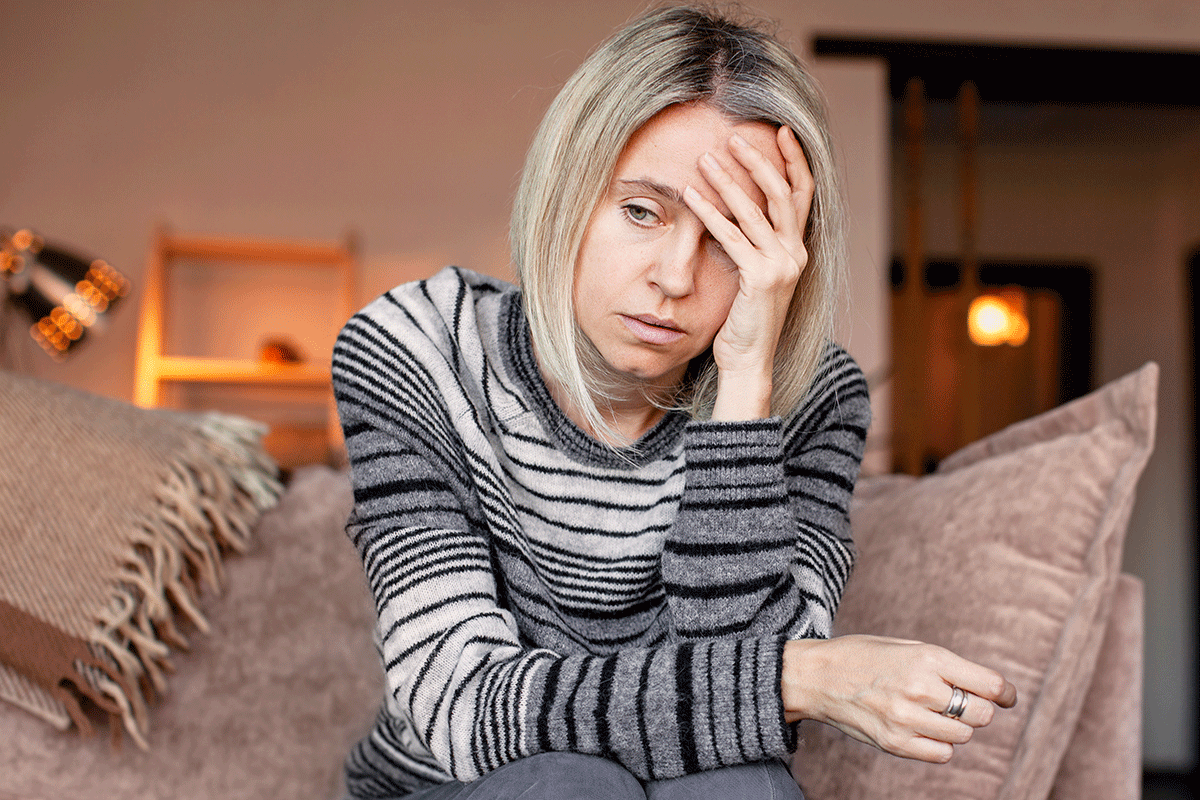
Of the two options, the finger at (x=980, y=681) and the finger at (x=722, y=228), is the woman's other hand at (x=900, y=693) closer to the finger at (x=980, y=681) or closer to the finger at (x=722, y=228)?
the finger at (x=980, y=681)

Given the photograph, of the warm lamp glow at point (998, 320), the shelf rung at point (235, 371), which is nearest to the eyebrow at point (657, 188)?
the shelf rung at point (235, 371)

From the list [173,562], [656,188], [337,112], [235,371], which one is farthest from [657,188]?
[337,112]

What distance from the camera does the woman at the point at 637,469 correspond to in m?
0.70

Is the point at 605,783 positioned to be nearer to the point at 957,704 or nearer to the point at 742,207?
the point at 957,704

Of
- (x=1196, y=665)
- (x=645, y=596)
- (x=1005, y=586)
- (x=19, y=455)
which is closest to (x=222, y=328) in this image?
(x=19, y=455)

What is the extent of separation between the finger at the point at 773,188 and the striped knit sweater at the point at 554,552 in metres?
0.18

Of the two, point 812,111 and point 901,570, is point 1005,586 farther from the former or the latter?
point 812,111

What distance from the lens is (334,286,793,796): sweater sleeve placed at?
70 centimetres

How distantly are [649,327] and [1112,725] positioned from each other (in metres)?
0.64

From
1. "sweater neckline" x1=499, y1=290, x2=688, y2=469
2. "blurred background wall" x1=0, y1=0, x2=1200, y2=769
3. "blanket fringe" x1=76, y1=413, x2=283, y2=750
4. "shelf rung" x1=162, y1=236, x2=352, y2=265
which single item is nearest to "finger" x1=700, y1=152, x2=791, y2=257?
"sweater neckline" x1=499, y1=290, x2=688, y2=469

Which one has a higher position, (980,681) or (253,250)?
(253,250)

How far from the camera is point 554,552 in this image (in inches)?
37.0

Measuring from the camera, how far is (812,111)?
889 millimetres

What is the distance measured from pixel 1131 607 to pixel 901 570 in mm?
235
